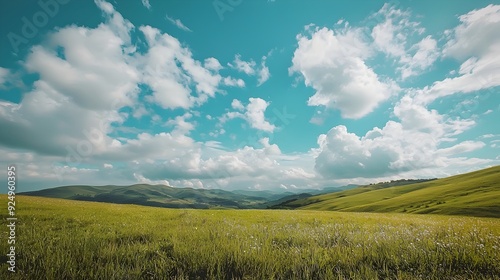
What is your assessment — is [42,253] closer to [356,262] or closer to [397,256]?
[356,262]

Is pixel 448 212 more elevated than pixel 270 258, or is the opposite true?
pixel 270 258

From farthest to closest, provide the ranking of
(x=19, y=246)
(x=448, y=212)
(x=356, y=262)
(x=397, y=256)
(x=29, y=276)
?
(x=448, y=212), (x=19, y=246), (x=397, y=256), (x=356, y=262), (x=29, y=276)

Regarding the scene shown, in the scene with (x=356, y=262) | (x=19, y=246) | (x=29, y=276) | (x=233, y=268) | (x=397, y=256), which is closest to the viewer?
(x=29, y=276)

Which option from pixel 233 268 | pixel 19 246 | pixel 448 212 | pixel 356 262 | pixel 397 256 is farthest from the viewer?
pixel 448 212

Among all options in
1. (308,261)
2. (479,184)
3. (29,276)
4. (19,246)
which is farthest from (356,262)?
(479,184)

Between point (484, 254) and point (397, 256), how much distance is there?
66.4 inches

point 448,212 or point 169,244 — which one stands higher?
point 169,244

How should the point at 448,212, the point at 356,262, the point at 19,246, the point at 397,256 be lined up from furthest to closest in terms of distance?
the point at 448,212 < the point at 19,246 < the point at 397,256 < the point at 356,262

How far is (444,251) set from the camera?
525 cm

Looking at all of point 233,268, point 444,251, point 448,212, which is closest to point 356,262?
point 444,251

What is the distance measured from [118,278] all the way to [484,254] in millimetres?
7197

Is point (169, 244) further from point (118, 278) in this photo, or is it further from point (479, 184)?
point (479, 184)

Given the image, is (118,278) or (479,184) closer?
(118,278)

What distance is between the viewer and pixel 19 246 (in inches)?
236
